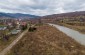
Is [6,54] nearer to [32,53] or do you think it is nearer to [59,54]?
[32,53]

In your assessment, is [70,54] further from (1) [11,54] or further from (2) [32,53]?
(1) [11,54]

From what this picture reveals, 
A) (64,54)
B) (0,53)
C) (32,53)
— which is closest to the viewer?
(64,54)

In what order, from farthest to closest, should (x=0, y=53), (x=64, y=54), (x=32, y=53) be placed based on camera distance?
(x=0, y=53) < (x=32, y=53) < (x=64, y=54)

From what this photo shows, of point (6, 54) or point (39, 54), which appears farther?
point (6, 54)

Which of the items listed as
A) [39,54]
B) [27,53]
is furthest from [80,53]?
[27,53]

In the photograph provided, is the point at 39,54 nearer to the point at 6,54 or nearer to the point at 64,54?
the point at 64,54

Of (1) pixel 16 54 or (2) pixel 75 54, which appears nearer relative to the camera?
(2) pixel 75 54

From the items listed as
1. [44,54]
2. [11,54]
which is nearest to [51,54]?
[44,54]

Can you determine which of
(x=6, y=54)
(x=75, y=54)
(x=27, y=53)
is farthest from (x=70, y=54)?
(x=6, y=54)
